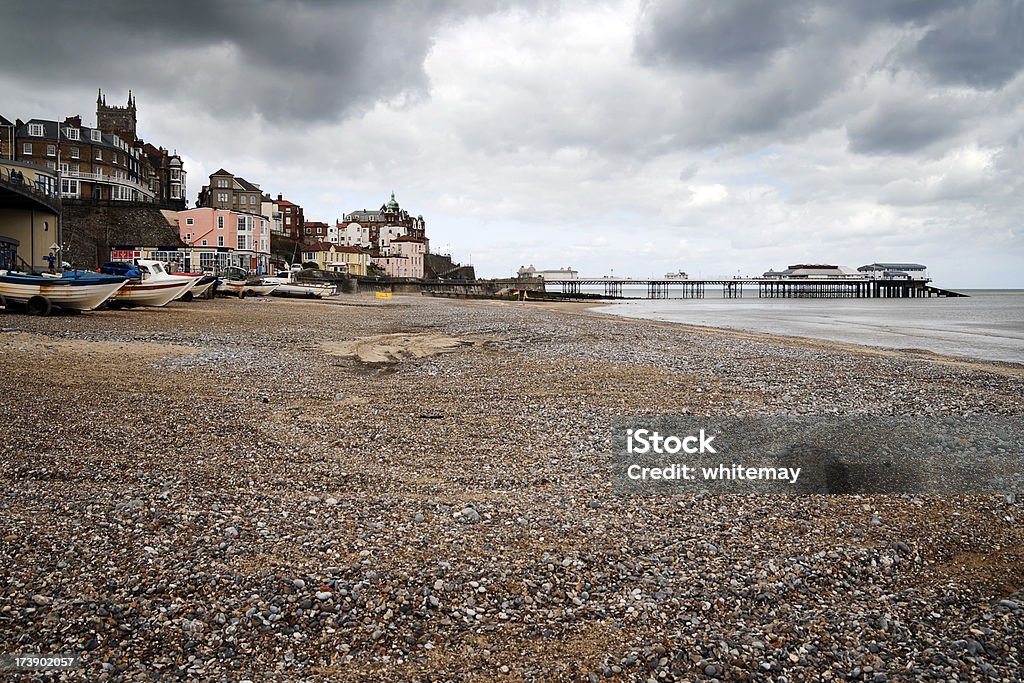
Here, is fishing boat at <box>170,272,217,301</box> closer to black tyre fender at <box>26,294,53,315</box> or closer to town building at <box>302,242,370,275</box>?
black tyre fender at <box>26,294,53,315</box>

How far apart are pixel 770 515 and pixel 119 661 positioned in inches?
184

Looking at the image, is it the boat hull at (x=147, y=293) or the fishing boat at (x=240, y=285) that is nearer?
the boat hull at (x=147, y=293)

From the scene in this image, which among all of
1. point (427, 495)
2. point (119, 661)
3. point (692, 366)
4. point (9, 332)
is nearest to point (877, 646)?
point (427, 495)

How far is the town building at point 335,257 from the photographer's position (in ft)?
326

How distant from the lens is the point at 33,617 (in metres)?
3.72

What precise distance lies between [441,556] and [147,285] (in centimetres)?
2559

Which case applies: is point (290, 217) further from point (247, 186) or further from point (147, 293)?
point (147, 293)

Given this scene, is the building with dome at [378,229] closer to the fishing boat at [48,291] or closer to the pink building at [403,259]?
the pink building at [403,259]

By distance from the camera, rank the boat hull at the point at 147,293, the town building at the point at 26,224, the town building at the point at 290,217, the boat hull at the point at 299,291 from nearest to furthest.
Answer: the boat hull at the point at 147,293, the town building at the point at 26,224, the boat hull at the point at 299,291, the town building at the point at 290,217

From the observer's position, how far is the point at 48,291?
19.8 m

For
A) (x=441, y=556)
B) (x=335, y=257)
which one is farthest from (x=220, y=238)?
(x=441, y=556)

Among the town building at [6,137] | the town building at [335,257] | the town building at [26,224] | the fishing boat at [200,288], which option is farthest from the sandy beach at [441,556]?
the town building at [335,257]

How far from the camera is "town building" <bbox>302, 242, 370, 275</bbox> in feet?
326

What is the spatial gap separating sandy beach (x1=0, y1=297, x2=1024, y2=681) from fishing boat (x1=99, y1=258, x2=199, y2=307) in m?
17.7
